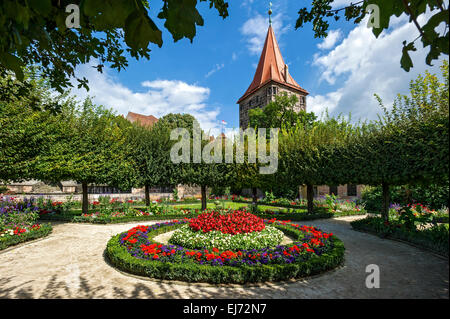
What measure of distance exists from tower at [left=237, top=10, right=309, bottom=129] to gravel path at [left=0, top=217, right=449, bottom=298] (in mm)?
36218

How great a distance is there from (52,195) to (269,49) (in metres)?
45.6

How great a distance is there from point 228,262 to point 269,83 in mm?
38862

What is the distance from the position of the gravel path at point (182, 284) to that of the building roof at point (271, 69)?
37836mm

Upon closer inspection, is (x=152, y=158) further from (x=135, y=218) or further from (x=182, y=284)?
(x=182, y=284)

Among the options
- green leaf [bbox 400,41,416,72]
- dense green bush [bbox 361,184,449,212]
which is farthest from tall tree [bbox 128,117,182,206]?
green leaf [bbox 400,41,416,72]

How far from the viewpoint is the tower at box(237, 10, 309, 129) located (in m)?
41.1

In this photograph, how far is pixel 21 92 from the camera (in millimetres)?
3902

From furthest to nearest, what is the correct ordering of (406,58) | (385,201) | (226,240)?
(385,201) → (226,240) → (406,58)

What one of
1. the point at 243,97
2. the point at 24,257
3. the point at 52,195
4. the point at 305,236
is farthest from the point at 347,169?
the point at 243,97

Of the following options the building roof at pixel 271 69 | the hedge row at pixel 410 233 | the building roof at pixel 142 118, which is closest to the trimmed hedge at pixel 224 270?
the hedge row at pixel 410 233

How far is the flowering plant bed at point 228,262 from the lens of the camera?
5785 mm

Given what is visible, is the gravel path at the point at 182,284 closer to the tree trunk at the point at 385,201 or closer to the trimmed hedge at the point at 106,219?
the tree trunk at the point at 385,201

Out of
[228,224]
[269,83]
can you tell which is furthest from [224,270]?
[269,83]

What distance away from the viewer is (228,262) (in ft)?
20.8
